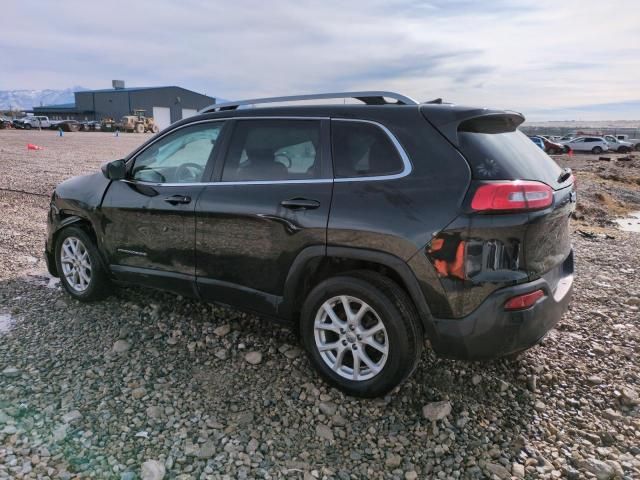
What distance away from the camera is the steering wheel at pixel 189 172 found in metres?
3.80

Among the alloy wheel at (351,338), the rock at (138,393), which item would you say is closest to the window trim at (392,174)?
the alloy wheel at (351,338)

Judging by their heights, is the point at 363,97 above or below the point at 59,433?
above

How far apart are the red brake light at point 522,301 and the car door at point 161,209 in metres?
2.26

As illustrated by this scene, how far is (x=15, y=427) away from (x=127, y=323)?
1357 mm

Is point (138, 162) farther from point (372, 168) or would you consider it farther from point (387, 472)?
point (387, 472)

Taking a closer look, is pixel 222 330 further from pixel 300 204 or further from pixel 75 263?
pixel 75 263

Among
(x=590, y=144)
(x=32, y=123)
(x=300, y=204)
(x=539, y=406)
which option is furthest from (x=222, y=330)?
(x=32, y=123)

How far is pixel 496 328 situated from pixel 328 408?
115cm

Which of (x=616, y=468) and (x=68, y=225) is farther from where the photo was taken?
(x=68, y=225)

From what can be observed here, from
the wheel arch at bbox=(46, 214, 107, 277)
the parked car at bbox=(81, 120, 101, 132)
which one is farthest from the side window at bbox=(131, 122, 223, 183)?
the parked car at bbox=(81, 120, 101, 132)

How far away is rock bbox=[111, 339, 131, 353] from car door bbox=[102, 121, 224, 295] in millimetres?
513

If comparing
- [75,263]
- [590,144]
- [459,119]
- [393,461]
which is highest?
[590,144]

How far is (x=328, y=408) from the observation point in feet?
10.3

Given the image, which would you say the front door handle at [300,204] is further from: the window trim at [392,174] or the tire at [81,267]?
the tire at [81,267]
